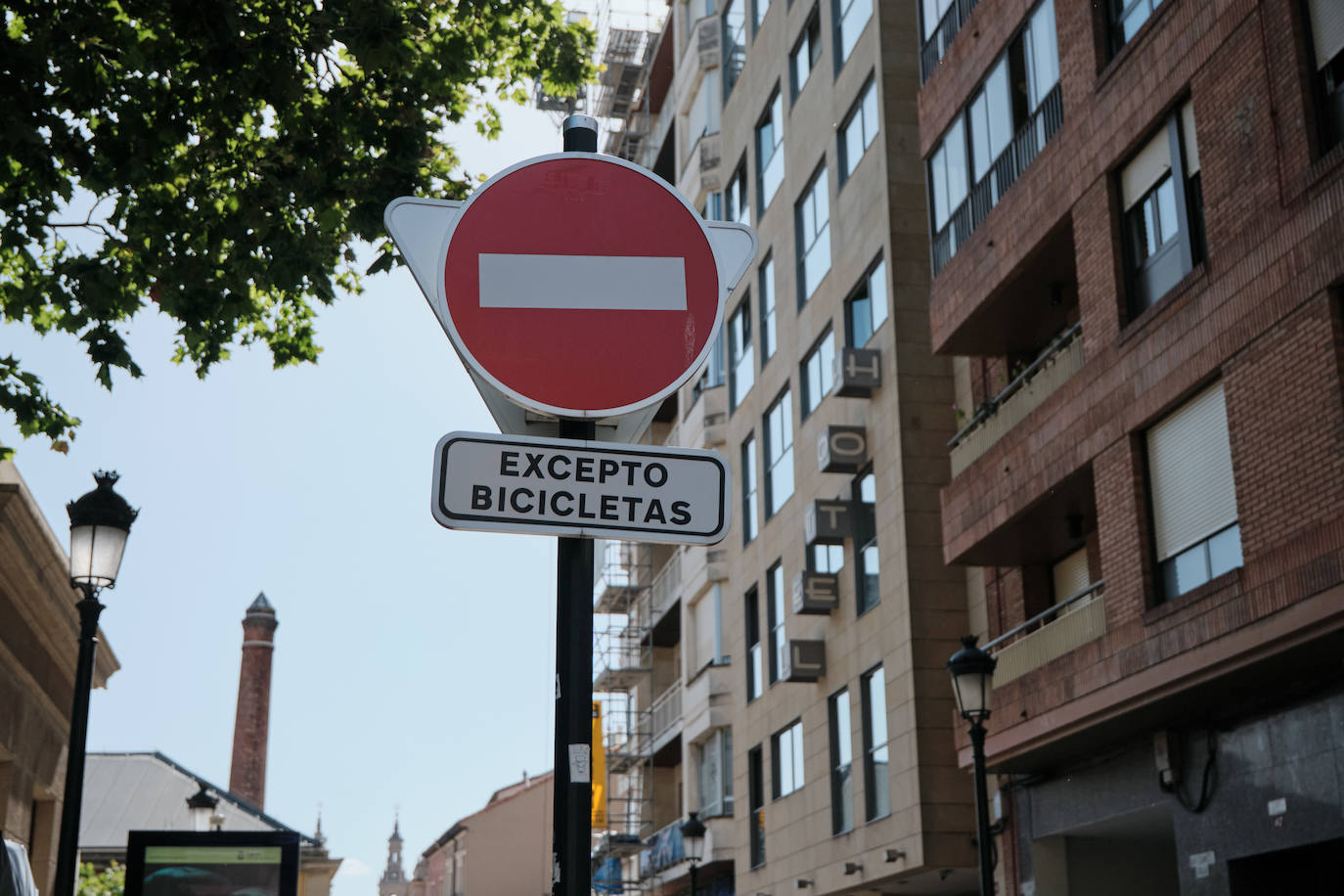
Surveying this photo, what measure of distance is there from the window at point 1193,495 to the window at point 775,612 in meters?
14.4

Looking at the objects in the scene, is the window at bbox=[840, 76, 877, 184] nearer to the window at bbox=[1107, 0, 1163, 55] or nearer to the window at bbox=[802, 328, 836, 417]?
the window at bbox=[802, 328, 836, 417]

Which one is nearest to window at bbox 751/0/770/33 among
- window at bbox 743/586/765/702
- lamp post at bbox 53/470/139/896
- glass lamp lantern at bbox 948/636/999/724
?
window at bbox 743/586/765/702

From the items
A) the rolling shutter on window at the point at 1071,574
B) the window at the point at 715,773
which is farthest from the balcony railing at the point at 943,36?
the window at the point at 715,773

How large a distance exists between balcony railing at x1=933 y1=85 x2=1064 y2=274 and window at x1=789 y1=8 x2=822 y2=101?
8536mm

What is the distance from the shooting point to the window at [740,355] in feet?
110

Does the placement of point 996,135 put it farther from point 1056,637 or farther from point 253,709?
point 253,709

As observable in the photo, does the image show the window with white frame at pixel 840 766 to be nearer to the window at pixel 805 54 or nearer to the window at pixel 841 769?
the window at pixel 841 769

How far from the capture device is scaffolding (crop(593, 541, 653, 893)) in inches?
1689

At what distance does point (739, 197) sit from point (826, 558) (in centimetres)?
1097

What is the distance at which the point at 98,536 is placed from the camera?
426 inches

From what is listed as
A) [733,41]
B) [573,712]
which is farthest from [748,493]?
[573,712]

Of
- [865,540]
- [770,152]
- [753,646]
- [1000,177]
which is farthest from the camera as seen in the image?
[770,152]

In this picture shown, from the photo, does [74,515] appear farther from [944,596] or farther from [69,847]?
[944,596]

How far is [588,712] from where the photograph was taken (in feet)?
9.39
